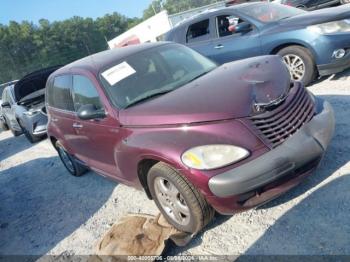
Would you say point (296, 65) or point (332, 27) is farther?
point (296, 65)

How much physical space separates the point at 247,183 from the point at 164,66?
6.37 ft

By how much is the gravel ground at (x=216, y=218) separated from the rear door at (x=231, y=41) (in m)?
1.40

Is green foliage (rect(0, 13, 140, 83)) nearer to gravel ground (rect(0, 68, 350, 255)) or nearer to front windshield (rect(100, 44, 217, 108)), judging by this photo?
gravel ground (rect(0, 68, 350, 255))

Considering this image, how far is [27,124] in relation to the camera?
28.8 ft

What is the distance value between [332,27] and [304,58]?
24.6 inches

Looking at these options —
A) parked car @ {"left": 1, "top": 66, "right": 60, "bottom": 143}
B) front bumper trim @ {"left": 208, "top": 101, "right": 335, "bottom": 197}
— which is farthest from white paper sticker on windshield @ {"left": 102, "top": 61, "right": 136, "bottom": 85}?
parked car @ {"left": 1, "top": 66, "right": 60, "bottom": 143}

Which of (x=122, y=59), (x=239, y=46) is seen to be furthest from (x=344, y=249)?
(x=239, y=46)

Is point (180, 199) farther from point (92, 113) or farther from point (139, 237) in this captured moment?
point (92, 113)

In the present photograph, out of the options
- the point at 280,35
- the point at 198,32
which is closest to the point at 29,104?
the point at 198,32

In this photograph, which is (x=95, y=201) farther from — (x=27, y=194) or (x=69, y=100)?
(x=27, y=194)

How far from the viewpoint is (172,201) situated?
320 centimetres

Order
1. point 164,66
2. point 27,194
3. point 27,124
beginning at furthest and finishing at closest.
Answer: point 27,124
point 27,194
point 164,66

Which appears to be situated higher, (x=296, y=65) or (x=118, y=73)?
(x=118, y=73)

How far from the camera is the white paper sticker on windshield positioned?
3.80 meters
